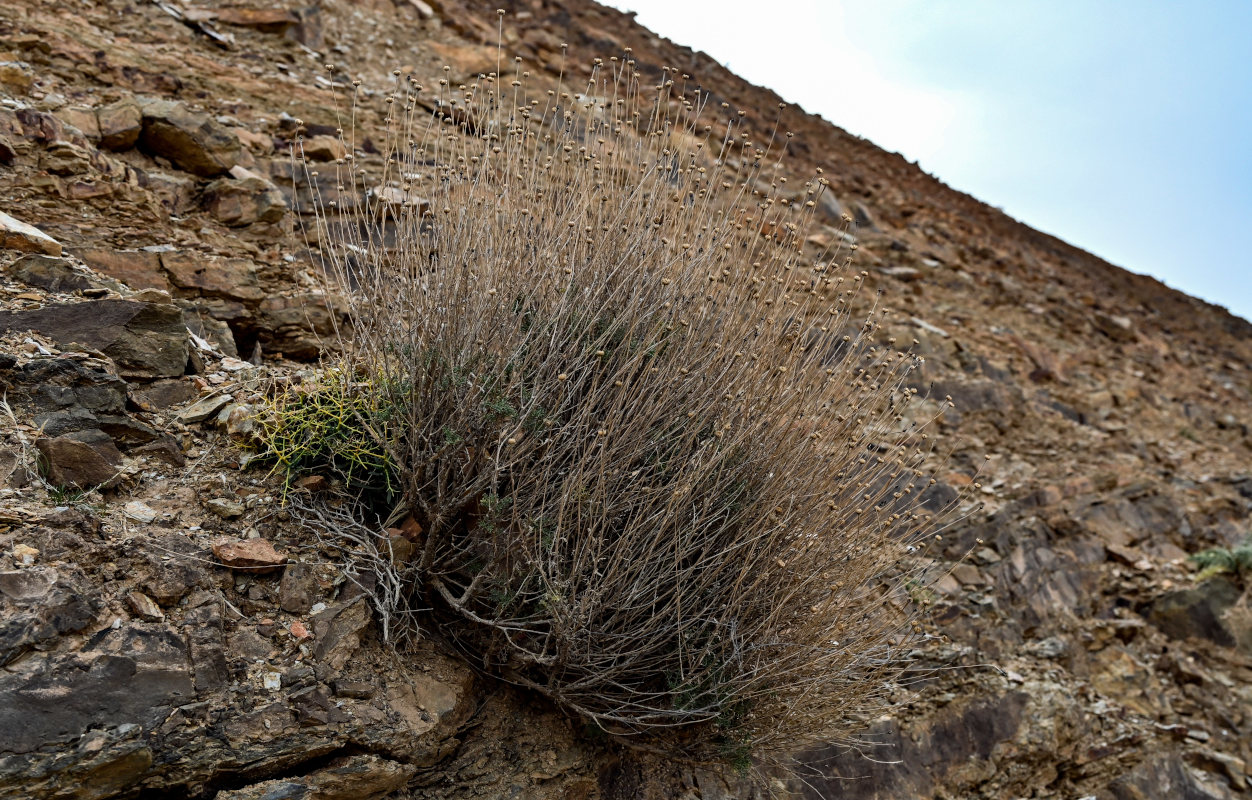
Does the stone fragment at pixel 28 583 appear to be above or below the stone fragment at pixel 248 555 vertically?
above

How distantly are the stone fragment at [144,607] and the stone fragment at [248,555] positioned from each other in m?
0.24

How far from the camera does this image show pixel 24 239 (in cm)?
342

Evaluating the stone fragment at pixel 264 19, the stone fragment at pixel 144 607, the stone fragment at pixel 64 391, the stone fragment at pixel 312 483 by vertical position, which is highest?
the stone fragment at pixel 264 19

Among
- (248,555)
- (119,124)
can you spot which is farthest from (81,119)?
(248,555)

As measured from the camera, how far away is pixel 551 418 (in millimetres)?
2844

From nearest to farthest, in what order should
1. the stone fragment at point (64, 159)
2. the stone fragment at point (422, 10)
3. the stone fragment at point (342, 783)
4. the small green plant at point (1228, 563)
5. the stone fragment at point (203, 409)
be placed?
the stone fragment at point (342, 783) → the stone fragment at point (203, 409) → the stone fragment at point (64, 159) → the small green plant at point (1228, 563) → the stone fragment at point (422, 10)

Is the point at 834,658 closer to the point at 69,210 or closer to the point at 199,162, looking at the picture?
the point at 69,210

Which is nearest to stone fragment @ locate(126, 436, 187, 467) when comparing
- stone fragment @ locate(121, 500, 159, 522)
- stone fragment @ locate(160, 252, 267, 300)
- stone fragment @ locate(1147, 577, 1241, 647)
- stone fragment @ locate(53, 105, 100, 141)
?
stone fragment @ locate(121, 500, 159, 522)

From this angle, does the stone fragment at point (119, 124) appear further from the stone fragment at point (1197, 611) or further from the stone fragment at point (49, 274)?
the stone fragment at point (1197, 611)

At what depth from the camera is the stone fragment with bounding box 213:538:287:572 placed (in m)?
2.78

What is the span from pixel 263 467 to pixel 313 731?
995 millimetres

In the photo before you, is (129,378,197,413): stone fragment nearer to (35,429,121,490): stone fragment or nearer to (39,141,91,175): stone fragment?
(35,429,121,490): stone fragment

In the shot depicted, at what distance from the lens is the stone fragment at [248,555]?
278cm

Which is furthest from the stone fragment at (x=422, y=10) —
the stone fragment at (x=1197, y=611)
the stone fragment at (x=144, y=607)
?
the stone fragment at (x=1197, y=611)
